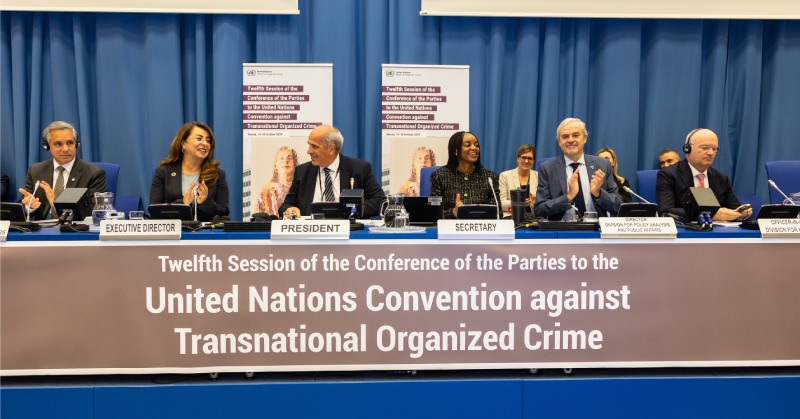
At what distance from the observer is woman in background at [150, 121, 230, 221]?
315cm

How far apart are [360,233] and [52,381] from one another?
41.3 inches

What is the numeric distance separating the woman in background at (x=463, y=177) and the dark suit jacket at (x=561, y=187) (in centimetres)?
34

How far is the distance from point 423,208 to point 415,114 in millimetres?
2326

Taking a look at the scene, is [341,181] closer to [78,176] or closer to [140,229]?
[78,176]

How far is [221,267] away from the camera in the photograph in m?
1.85

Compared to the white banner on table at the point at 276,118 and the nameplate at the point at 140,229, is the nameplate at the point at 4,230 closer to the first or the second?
the nameplate at the point at 140,229

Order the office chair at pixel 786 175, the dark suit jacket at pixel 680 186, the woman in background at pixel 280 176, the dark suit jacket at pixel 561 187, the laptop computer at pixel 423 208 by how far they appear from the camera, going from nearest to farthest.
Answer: the laptop computer at pixel 423 208 → the dark suit jacket at pixel 561 187 → the dark suit jacket at pixel 680 186 → the office chair at pixel 786 175 → the woman in background at pixel 280 176

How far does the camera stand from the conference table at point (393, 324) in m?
1.82

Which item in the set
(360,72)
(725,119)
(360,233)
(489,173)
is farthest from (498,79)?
(360,233)

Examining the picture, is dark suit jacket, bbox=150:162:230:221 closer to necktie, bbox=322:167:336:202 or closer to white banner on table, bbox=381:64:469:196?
necktie, bbox=322:167:336:202

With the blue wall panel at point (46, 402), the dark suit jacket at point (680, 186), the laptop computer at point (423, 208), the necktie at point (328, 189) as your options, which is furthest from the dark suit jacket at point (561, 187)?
the blue wall panel at point (46, 402)

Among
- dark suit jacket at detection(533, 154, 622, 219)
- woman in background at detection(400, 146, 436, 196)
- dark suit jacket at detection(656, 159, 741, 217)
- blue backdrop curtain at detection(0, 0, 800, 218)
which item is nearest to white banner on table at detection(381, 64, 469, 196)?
woman in background at detection(400, 146, 436, 196)

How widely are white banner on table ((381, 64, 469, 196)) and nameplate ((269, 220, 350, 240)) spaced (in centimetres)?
275

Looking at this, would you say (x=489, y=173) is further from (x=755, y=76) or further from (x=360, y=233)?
(x=755, y=76)
